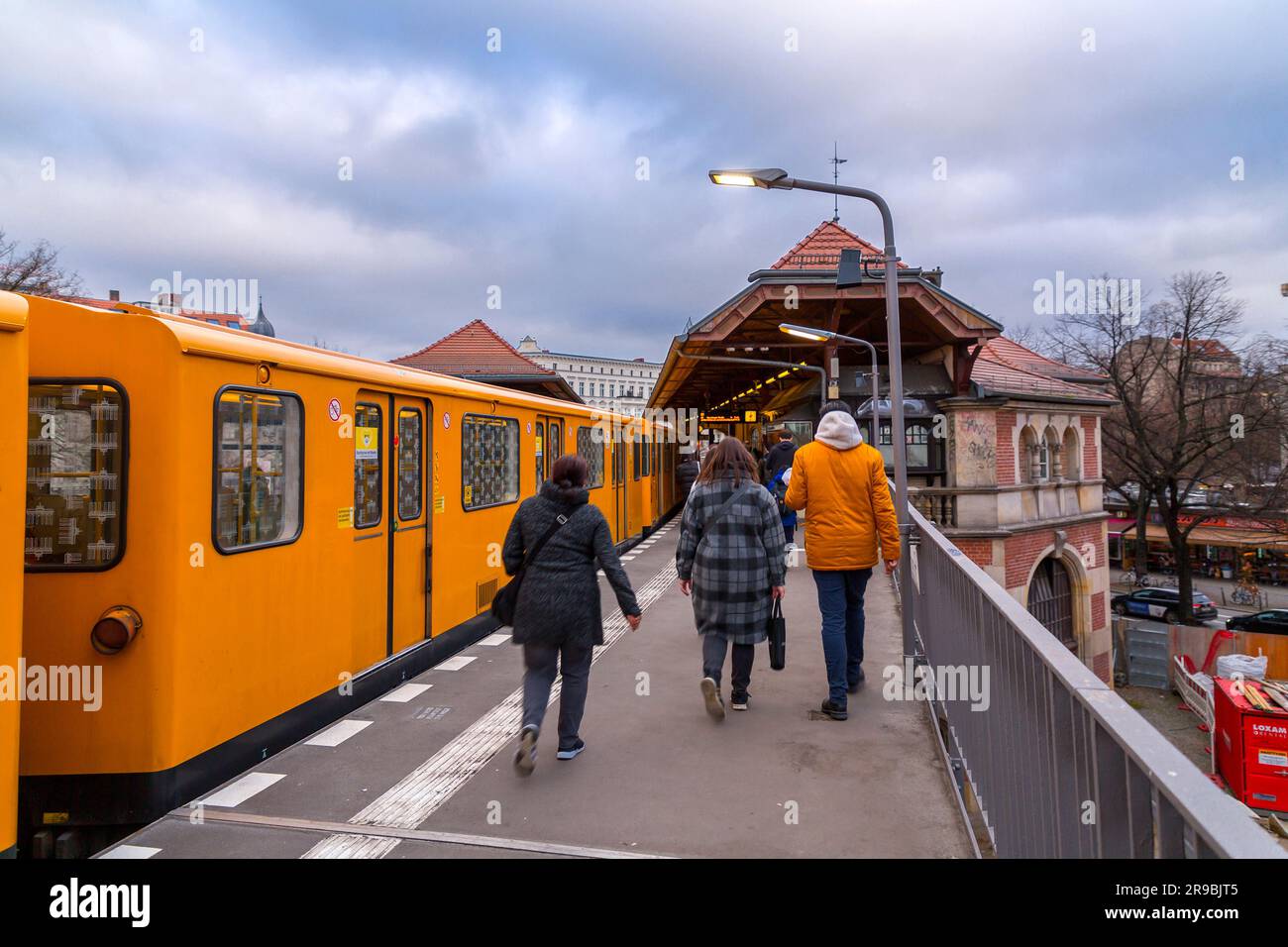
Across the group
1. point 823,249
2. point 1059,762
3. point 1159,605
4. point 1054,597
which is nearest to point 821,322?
point 823,249

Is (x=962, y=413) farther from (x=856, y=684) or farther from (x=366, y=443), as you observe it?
(x=366, y=443)

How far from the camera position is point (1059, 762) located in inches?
92.4

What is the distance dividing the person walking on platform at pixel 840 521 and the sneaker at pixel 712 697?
72 cm

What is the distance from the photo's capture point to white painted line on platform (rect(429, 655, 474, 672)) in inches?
256

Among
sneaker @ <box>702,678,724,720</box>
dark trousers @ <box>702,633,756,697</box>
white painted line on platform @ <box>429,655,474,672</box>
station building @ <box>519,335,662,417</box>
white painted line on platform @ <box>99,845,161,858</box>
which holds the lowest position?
white painted line on platform @ <box>99,845,161,858</box>

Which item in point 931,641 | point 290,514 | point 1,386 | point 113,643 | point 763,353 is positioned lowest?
point 931,641

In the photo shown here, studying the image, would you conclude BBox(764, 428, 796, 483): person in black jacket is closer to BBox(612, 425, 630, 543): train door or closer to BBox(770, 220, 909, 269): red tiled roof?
BBox(612, 425, 630, 543): train door

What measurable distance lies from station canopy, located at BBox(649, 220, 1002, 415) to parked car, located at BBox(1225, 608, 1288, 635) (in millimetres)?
19444

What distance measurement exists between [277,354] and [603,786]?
3004mm

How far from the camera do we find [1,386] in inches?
109

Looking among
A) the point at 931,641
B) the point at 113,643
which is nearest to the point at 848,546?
the point at 931,641

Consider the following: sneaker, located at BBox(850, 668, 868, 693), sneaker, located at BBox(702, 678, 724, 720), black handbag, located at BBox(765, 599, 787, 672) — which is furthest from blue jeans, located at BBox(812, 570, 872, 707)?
sneaker, located at BBox(702, 678, 724, 720)

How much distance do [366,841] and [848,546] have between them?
315 cm
